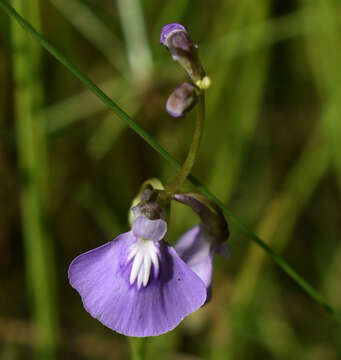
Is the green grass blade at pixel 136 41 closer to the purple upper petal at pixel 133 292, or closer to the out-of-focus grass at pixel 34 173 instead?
the out-of-focus grass at pixel 34 173

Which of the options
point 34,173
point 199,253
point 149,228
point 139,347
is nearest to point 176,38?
point 149,228

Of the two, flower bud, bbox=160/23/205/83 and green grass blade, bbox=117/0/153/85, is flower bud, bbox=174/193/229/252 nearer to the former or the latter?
flower bud, bbox=160/23/205/83

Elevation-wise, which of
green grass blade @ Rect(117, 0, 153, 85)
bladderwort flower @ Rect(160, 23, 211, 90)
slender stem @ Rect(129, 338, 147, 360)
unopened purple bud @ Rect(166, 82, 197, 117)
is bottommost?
slender stem @ Rect(129, 338, 147, 360)

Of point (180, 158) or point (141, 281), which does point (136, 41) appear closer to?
point (180, 158)

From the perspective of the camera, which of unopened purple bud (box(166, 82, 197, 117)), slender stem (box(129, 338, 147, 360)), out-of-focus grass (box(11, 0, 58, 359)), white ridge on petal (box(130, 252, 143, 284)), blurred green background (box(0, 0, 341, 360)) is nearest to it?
unopened purple bud (box(166, 82, 197, 117))

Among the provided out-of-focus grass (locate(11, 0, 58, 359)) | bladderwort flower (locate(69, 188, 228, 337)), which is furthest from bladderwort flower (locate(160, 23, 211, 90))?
out-of-focus grass (locate(11, 0, 58, 359))

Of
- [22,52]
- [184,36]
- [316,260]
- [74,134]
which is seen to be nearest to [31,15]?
[22,52]

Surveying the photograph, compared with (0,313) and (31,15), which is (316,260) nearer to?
(0,313)
